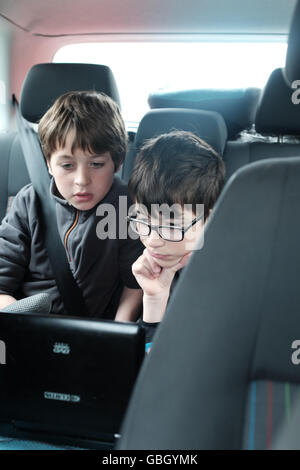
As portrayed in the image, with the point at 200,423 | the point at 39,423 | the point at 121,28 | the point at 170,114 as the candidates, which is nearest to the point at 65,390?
the point at 39,423

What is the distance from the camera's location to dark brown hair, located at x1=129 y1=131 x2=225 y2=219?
1.10m

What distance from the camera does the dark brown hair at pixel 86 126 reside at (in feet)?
3.86

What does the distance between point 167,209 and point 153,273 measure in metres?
0.15

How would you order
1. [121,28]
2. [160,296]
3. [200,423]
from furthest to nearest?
[121,28] < [160,296] < [200,423]

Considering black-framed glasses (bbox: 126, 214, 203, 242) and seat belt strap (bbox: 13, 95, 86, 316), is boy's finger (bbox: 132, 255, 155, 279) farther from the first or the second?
seat belt strap (bbox: 13, 95, 86, 316)

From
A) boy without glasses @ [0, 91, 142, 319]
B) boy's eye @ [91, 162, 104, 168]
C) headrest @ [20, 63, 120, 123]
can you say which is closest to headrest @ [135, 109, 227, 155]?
headrest @ [20, 63, 120, 123]

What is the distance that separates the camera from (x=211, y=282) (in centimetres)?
60

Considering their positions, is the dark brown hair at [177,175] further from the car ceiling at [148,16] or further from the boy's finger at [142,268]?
the car ceiling at [148,16]

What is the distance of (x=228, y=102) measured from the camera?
1.90 meters

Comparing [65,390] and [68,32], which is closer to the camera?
[65,390]

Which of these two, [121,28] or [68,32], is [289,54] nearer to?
[121,28]

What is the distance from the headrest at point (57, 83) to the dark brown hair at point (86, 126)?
0.25 m

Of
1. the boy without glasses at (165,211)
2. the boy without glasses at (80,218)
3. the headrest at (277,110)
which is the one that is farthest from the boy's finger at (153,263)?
the headrest at (277,110)
